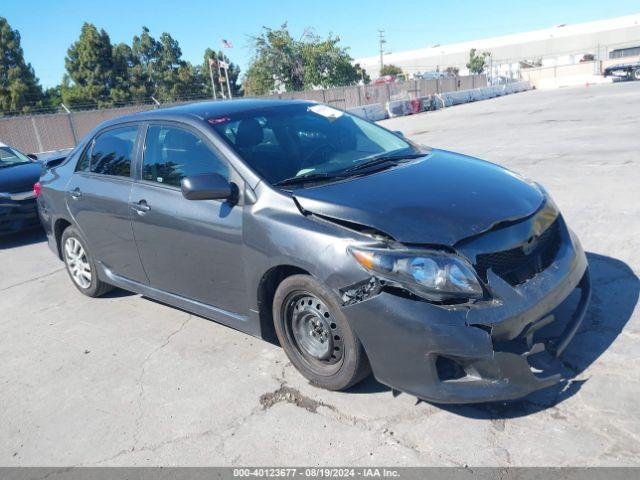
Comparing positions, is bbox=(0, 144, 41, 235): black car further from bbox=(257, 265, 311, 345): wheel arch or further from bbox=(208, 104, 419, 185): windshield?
bbox=(257, 265, 311, 345): wheel arch

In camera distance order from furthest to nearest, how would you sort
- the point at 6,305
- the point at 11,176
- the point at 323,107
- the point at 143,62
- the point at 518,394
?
the point at 143,62 → the point at 11,176 → the point at 6,305 → the point at 323,107 → the point at 518,394

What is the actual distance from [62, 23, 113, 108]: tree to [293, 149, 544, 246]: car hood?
49.7m

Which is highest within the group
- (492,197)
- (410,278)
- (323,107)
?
(323,107)

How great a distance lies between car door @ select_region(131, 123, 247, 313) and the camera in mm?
3660

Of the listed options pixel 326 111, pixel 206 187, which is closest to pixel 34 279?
pixel 206 187

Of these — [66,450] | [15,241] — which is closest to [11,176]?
[15,241]

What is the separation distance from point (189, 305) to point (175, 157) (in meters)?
1.13

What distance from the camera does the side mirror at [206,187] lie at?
11.3 ft

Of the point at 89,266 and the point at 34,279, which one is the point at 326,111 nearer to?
the point at 89,266

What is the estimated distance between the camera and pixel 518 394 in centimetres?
274

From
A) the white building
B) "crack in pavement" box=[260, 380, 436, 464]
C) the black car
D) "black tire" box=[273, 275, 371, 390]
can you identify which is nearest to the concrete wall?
the white building

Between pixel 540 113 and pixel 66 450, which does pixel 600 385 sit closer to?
pixel 66 450

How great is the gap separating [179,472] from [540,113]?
20.0 m

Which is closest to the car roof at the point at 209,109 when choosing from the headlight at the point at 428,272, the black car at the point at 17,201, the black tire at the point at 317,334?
the black tire at the point at 317,334
